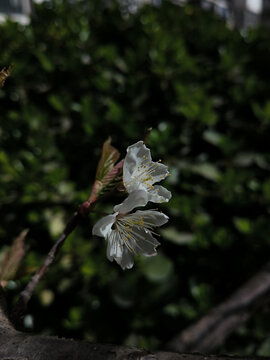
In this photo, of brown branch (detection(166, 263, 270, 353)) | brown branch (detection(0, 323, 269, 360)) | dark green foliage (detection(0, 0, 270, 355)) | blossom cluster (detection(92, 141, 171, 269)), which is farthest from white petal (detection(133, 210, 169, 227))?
dark green foliage (detection(0, 0, 270, 355))

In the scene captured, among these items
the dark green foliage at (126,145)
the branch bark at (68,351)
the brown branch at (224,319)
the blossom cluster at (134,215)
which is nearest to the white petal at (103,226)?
the blossom cluster at (134,215)

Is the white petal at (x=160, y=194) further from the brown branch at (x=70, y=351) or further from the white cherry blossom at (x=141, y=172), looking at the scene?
the brown branch at (x=70, y=351)

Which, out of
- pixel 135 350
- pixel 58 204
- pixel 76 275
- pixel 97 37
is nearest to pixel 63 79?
pixel 97 37

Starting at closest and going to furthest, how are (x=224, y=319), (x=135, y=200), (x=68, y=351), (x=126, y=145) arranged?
1. (x=68, y=351)
2. (x=135, y=200)
3. (x=224, y=319)
4. (x=126, y=145)

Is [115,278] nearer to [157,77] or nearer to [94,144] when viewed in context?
[94,144]

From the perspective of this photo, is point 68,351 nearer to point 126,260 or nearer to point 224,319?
point 126,260

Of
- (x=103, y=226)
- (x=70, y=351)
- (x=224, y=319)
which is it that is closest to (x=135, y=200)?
(x=103, y=226)
